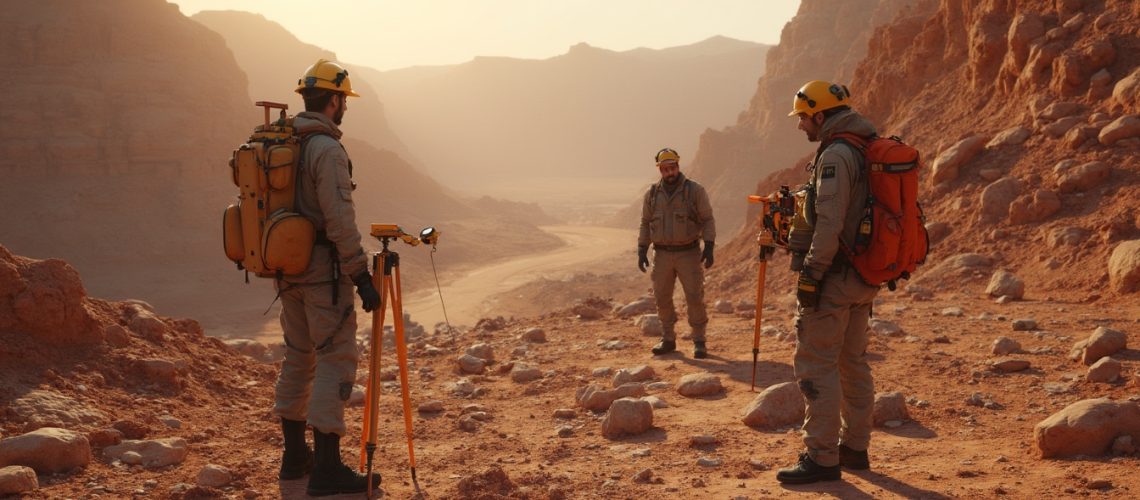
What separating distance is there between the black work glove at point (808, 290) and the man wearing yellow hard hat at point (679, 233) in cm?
416

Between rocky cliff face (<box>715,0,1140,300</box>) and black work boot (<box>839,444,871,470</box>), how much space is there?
21.2 feet

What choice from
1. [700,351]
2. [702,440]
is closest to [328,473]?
[702,440]

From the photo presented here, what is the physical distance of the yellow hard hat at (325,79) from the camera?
4.97 metres

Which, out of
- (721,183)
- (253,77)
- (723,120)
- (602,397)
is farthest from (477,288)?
(723,120)

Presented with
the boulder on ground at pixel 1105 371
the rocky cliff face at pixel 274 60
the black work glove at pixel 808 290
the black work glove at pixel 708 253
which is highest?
the rocky cliff face at pixel 274 60

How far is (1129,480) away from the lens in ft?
14.1

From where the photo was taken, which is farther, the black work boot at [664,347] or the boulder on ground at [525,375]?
the black work boot at [664,347]

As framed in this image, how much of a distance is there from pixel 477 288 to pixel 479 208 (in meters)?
26.5

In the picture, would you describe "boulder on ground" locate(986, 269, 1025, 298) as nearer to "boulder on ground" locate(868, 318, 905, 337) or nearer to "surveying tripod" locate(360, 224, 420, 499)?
"boulder on ground" locate(868, 318, 905, 337)

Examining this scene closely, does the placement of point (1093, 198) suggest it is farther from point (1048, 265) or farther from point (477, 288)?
point (477, 288)

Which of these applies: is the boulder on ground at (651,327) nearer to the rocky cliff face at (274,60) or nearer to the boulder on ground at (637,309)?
the boulder on ground at (637,309)

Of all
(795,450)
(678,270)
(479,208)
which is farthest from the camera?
(479,208)

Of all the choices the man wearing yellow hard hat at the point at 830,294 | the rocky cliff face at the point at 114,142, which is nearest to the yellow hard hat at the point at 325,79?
the man wearing yellow hard hat at the point at 830,294

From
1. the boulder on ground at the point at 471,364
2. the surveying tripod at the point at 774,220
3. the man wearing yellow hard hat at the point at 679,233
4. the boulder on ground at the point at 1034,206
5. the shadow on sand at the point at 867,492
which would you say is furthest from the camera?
the boulder on ground at the point at 1034,206
